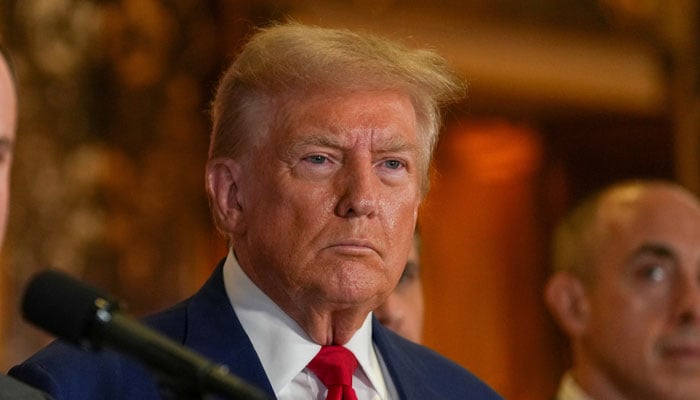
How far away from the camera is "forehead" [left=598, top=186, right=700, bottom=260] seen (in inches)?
172

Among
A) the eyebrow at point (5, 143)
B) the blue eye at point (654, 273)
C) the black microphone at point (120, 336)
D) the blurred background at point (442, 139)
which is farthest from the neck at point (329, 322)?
the blurred background at point (442, 139)

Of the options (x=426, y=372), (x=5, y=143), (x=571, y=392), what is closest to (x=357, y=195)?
(x=426, y=372)

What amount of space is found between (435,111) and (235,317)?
586 millimetres

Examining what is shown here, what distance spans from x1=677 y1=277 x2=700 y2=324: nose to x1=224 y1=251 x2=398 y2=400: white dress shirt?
5.36ft

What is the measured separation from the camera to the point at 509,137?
8.23 metres

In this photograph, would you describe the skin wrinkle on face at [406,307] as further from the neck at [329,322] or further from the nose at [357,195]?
the nose at [357,195]

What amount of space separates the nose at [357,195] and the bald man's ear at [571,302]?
1.89 meters

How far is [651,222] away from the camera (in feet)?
14.5

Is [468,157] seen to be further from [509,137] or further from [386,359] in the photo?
[386,359]

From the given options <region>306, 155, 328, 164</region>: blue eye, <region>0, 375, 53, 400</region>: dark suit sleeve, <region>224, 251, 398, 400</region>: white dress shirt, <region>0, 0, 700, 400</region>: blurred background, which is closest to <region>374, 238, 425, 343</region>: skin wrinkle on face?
<region>224, 251, 398, 400</region>: white dress shirt

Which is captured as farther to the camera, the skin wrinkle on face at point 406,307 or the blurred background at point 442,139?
the blurred background at point 442,139

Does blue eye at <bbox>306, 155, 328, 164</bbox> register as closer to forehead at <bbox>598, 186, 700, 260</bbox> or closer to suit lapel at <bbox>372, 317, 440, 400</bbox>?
suit lapel at <bbox>372, 317, 440, 400</bbox>

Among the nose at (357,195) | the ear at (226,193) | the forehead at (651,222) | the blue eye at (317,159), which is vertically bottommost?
the forehead at (651,222)

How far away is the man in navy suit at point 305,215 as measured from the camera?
262cm
